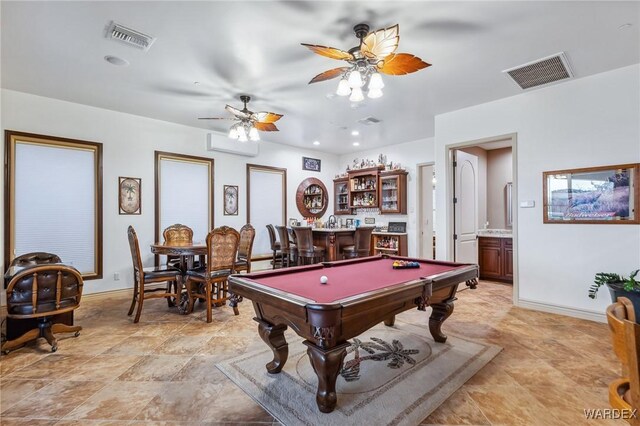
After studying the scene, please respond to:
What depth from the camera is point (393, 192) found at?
720 cm

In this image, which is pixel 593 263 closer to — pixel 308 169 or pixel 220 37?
pixel 220 37

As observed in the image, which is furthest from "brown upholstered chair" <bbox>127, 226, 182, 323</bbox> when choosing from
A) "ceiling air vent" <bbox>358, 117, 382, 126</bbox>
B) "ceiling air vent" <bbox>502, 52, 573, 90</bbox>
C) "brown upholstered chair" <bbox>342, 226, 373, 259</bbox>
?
"ceiling air vent" <bbox>502, 52, 573, 90</bbox>

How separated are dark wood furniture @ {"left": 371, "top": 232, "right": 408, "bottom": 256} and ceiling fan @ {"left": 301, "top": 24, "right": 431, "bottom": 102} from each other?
4711mm

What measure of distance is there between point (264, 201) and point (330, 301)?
5.41 metres

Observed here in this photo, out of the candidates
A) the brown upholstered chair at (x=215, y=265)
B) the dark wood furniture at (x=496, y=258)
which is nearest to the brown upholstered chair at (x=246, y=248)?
the brown upholstered chair at (x=215, y=265)

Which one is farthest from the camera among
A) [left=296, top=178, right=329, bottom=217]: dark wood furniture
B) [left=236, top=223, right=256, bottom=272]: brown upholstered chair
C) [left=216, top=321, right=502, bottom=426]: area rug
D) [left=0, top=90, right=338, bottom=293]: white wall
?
[left=296, top=178, right=329, bottom=217]: dark wood furniture

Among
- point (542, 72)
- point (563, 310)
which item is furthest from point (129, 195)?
point (563, 310)

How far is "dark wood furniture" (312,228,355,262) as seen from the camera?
19.1 feet

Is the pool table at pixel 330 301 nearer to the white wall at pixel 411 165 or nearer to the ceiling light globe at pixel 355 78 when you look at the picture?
the ceiling light globe at pixel 355 78

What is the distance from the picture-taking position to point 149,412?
6.46 ft

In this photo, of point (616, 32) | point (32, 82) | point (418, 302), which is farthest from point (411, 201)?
point (32, 82)

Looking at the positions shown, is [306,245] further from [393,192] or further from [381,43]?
[381,43]

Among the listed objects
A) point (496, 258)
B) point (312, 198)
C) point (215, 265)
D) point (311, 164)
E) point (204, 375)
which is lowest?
point (204, 375)

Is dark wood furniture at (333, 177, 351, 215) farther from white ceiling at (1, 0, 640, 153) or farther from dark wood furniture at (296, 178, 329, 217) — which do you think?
white ceiling at (1, 0, 640, 153)
